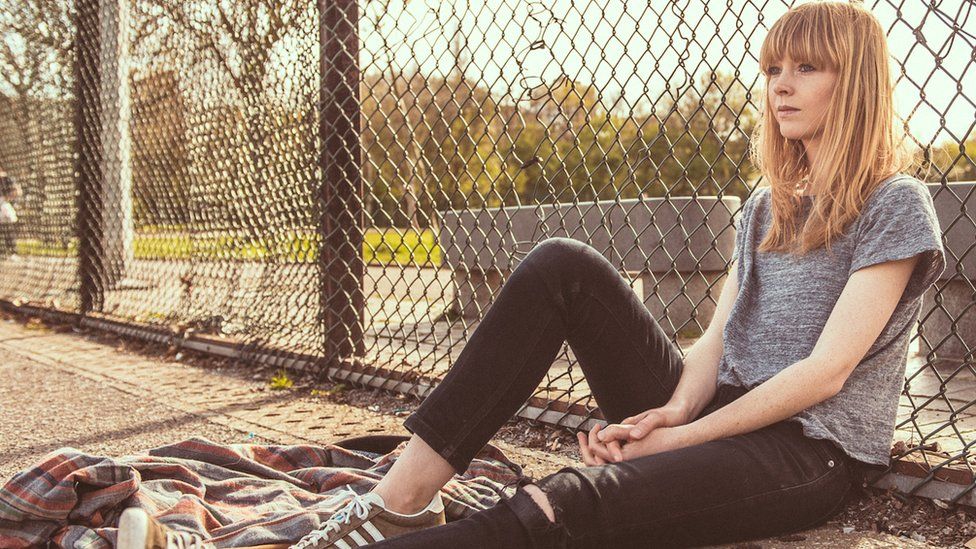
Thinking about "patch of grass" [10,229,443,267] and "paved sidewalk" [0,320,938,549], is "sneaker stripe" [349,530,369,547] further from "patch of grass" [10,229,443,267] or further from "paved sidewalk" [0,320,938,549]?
"patch of grass" [10,229,443,267]

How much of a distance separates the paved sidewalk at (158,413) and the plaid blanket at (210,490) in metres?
0.56

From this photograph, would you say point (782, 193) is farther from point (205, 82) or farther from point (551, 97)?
point (205, 82)

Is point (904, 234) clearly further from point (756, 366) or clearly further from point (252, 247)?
point (252, 247)

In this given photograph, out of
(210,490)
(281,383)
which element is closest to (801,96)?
(210,490)

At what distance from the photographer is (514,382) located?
1.88 metres

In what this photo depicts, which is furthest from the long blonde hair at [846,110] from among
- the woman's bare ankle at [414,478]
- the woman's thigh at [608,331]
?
the woman's bare ankle at [414,478]

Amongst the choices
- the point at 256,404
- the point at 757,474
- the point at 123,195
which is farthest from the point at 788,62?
the point at 123,195

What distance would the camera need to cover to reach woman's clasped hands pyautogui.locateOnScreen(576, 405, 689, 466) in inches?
74.7

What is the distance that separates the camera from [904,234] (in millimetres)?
1791

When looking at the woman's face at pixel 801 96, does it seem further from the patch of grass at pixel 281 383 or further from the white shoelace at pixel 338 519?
the patch of grass at pixel 281 383

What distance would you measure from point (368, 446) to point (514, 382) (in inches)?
35.9

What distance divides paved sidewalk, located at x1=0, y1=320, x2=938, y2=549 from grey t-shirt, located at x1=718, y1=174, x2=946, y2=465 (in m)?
0.29

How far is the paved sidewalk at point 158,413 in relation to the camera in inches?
118

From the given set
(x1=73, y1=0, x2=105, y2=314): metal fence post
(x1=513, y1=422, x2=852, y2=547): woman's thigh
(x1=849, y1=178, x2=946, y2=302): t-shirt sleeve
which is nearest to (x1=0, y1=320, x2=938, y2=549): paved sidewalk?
(x1=513, y1=422, x2=852, y2=547): woman's thigh
